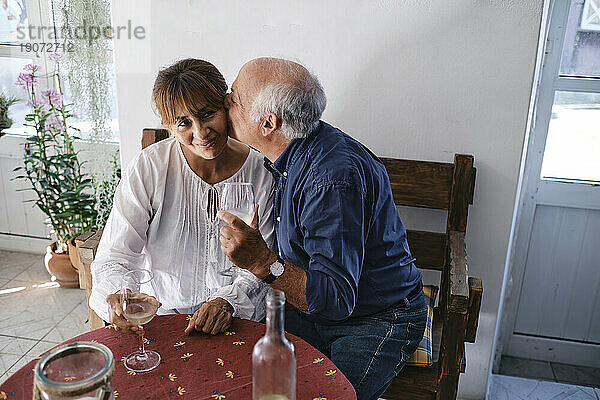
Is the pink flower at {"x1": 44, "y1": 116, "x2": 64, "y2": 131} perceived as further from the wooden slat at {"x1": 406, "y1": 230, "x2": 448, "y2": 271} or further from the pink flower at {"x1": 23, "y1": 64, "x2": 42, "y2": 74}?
the wooden slat at {"x1": 406, "y1": 230, "x2": 448, "y2": 271}

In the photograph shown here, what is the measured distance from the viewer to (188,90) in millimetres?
1730

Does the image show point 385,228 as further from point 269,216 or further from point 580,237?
point 580,237

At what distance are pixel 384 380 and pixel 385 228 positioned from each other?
45cm

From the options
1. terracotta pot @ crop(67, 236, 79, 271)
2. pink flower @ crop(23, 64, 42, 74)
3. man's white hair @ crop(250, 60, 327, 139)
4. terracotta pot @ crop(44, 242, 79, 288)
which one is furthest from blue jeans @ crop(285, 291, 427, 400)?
pink flower @ crop(23, 64, 42, 74)

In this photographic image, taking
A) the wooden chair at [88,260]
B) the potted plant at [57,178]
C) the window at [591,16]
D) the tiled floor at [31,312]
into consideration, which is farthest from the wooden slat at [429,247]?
the potted plant at [57,178]

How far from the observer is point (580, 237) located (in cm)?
258

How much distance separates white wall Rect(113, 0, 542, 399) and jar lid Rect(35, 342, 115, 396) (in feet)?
4.81

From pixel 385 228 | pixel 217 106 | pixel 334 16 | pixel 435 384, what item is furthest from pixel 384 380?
pixel 334 16

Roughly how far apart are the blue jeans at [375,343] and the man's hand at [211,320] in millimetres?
351

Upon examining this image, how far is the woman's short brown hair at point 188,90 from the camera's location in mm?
1732

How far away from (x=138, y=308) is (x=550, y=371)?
6.81 ft

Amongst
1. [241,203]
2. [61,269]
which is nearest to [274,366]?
[241,203]

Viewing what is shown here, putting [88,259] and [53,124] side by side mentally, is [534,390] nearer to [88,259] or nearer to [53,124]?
[88,259]

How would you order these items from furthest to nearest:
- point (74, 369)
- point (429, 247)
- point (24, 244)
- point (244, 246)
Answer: point (24, 244), point (429, 247), point (244, 246), point (74, 369)
